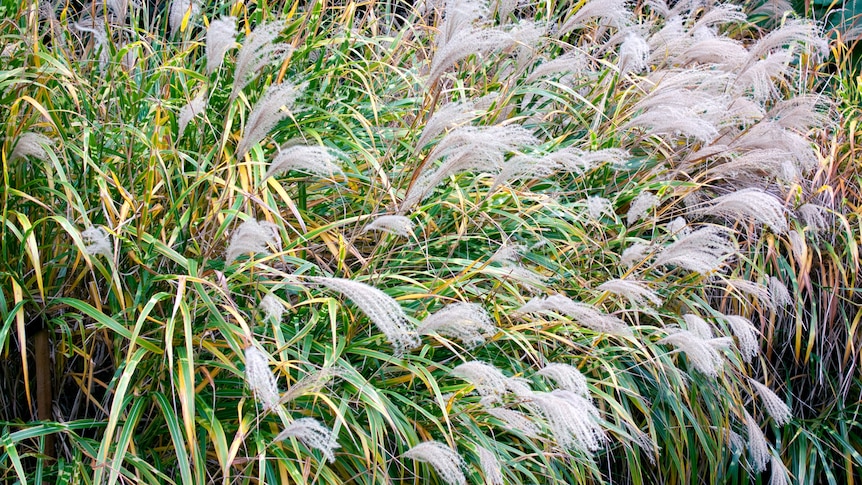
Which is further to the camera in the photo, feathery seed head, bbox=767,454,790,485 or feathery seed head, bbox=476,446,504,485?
feathery seed head, bbox=767,454,790,485

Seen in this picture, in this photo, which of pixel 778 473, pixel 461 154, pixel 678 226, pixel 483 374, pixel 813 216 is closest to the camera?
pixel 483 374

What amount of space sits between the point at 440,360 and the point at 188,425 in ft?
2.70

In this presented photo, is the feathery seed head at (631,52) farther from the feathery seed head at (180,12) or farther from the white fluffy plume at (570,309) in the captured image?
the feathery seed head at (180,12)

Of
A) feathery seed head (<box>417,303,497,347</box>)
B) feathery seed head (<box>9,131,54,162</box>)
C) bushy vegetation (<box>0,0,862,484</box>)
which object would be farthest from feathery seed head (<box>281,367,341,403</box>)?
feathery seed head (<box>9,131,54,162</box>)

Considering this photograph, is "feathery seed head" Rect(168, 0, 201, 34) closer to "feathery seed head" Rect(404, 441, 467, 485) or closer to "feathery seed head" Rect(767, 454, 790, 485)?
"feathery seed head" Rect(404, 441, 467, 485)

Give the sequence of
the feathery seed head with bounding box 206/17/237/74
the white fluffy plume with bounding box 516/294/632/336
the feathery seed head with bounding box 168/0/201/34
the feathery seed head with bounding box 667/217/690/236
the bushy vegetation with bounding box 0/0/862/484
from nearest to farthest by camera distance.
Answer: the feathery seed head with bounding box 206/17/237/74, the bushy vegetation with bounding box 0/0/862/484, the white fluffy plume with bounding box 516/294/632/336, the feathery seed head with bounding box 168/0/201/34, the feathery seed head with bounding box 667/217/690/236

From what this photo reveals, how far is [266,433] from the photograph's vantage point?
6.73 ft

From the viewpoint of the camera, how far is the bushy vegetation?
1.98 metres

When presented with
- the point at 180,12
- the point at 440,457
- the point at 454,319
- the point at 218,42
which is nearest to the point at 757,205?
the point at 454,319

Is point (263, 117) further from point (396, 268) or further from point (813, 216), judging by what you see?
point (813, 216)

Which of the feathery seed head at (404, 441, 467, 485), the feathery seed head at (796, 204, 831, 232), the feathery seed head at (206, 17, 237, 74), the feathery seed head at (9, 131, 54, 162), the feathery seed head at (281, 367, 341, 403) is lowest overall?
the feathery seed head at (796, 204, 831, 232)

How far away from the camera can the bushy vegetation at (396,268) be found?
1.98 metres

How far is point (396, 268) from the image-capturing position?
2.49 meters

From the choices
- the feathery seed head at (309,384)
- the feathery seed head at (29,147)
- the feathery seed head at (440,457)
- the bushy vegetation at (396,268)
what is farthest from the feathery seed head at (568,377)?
the feathery seed head at (29,147)
